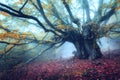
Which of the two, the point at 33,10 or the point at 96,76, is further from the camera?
the point at 33,10

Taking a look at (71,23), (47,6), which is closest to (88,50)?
(71,23)

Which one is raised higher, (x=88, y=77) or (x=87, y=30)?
(x=87, y=30)

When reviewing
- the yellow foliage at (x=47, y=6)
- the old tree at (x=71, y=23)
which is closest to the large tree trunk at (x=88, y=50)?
the old tree at (x=71, y=23)

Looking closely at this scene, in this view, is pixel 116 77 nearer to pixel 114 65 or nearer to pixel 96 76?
pixel 96 76

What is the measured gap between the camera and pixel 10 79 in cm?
1130

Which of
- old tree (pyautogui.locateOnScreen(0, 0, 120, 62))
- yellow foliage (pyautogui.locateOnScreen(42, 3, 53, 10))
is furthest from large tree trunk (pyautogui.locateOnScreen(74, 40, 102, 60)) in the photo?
yellow foliage (pyautogui.locateOnScreen(42, 3, 53, 10))

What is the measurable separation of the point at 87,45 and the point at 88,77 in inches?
190

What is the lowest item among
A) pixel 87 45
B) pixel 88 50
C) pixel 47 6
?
pixel 88 50

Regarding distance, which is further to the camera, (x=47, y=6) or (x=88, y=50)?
(x=88, y=50)

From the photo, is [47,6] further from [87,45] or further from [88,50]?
[88,50]

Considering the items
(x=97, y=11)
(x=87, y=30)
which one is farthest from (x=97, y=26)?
(x=97, y=11)

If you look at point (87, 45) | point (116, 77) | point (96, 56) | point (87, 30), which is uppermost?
point (87, 30)

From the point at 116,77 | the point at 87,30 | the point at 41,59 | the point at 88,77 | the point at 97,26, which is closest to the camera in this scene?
the point at 116,77

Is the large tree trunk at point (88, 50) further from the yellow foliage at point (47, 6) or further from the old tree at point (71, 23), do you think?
the yellow foliage at point (47, 6)
